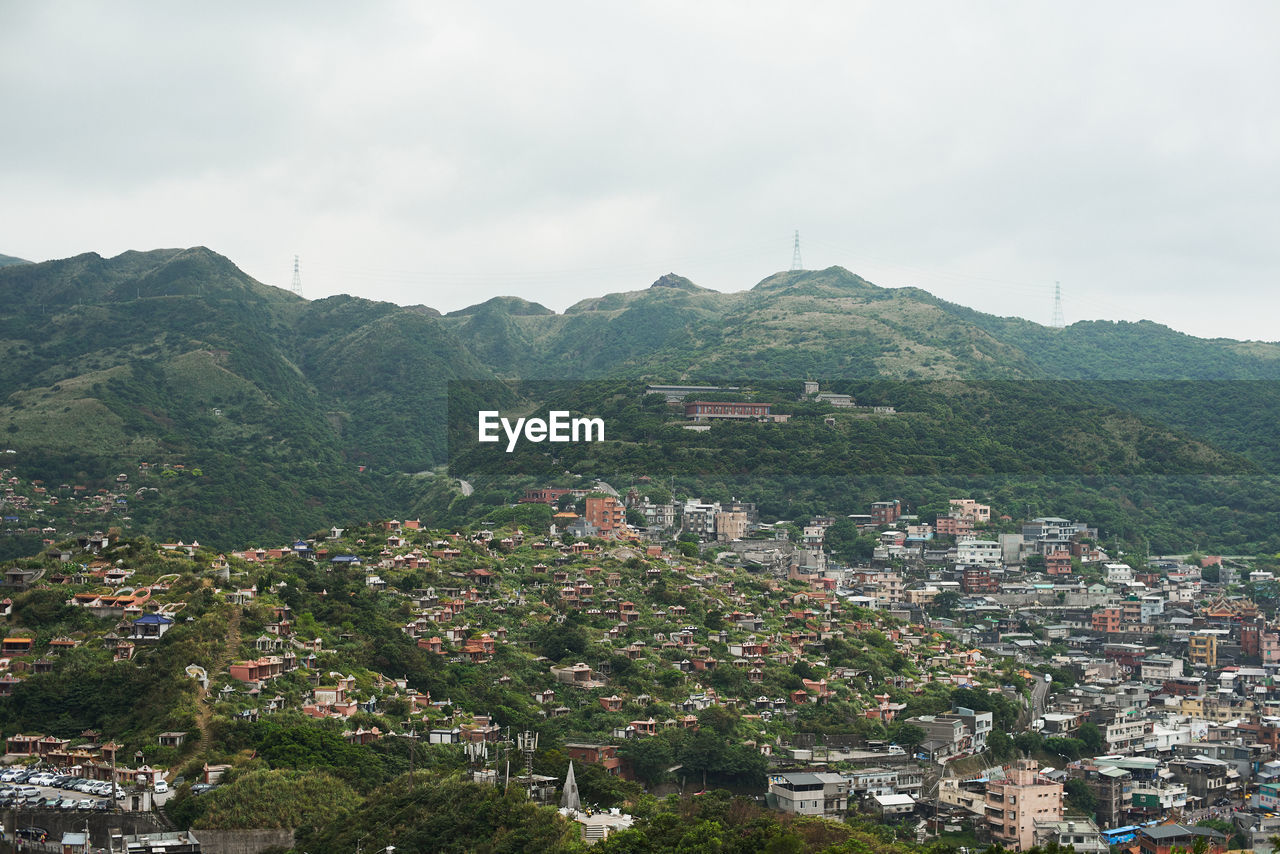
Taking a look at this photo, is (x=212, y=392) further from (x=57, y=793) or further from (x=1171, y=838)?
(x=1171, y=838)

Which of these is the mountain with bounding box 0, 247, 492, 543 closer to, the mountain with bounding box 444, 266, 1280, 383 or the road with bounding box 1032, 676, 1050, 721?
the mountain with bounding box 444, 266, 1280, 383

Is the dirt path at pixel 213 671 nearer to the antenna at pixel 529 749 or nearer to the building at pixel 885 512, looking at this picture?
the antenna at pixel 529 749

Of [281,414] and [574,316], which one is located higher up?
[574,316]

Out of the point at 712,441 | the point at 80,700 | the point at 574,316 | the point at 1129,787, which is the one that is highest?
the point at 574,316

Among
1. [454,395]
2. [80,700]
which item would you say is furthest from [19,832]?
[454,395]

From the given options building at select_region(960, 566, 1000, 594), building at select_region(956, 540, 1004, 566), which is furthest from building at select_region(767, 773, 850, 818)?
building at select_region(956, 540, 1004, 566)

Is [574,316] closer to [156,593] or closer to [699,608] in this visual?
[699,608]
